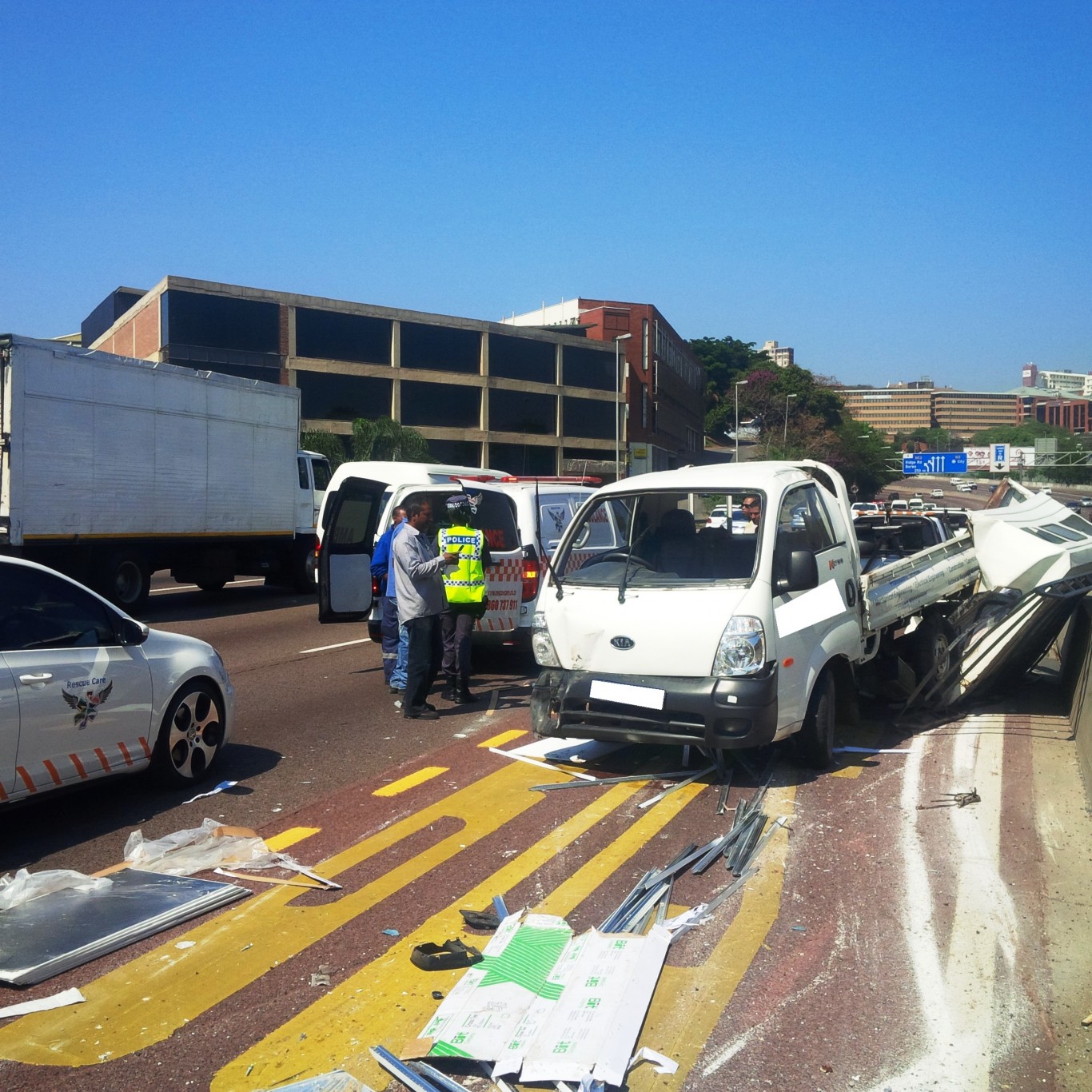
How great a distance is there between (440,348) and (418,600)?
47.9 metres

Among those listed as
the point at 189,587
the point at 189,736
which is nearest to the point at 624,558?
the point at 189,736

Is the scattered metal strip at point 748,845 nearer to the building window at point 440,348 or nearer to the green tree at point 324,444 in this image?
the green tree at point 324,444

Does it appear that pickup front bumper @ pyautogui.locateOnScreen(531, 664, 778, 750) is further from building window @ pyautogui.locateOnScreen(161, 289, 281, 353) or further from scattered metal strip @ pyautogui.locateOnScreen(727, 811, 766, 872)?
building window @ pyautogui.locateOnScreen(161, 289, 281, 353)

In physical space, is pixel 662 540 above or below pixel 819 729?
above

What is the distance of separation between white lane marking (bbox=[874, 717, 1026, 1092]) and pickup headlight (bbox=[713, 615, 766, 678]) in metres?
1.17

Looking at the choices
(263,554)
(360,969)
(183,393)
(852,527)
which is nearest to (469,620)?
(852,527)

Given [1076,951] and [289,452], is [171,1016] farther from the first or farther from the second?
[289,452]

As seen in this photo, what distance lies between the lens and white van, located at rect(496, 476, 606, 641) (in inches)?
415

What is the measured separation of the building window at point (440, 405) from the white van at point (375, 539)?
41920 millimetres

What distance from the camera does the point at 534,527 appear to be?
34.8 ft

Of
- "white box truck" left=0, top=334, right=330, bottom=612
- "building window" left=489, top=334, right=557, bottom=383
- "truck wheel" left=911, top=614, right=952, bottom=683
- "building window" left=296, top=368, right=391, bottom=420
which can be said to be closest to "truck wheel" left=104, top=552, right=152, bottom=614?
"white box truck" left=0, top=334, right=330, bottom=612

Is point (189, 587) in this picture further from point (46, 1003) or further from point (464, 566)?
point (46, 1003)

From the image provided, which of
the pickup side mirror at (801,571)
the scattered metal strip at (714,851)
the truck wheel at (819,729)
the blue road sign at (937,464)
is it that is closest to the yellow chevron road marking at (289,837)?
the scattered metal strip at (714,851)

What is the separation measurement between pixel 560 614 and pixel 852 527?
2.49m
